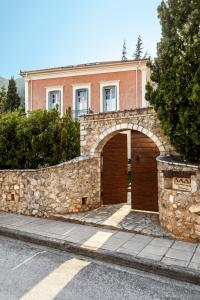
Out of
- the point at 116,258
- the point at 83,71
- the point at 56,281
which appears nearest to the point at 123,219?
the point at 116,258

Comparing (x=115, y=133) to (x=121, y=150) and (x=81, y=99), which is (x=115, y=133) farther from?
(x=81, y=99)

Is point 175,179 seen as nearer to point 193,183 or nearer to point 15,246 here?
point 193,183

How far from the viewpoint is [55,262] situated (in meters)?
4.75

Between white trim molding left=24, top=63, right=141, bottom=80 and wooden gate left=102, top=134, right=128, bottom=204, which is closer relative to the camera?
wooden gate left=102, top=134, right=128, bottom=204

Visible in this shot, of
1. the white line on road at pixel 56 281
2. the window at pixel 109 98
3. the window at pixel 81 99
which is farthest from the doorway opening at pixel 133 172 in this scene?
the window at pixel 81 99

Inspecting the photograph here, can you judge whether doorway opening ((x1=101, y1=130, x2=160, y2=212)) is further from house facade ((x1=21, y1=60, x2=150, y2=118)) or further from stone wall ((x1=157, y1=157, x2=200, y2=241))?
house facade ((x1=21, y1=60, x2=150, y2=118))

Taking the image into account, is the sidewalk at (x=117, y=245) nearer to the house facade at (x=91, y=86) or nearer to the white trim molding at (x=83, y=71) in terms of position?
the house facade at (x=91, y=86)

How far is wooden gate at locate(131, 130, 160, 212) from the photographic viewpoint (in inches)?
303

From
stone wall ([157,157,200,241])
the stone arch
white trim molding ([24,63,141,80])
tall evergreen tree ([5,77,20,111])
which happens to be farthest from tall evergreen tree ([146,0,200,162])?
tall evergreen tree ([5,77,20,111])

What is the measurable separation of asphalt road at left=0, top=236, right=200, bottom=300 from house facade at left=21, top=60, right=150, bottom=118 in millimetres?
10770

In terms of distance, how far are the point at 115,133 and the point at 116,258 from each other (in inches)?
161

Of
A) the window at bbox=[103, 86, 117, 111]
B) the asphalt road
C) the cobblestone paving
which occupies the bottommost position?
the asphalt road

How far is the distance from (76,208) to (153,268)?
3.56 m

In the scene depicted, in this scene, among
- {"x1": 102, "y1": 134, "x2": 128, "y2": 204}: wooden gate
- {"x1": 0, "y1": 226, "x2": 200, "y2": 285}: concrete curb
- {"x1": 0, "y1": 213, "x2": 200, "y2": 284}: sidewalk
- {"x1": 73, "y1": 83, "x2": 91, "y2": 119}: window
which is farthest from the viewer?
{"x1": 73, "y1": 83, "x2": 91, "y2": 119}: window
